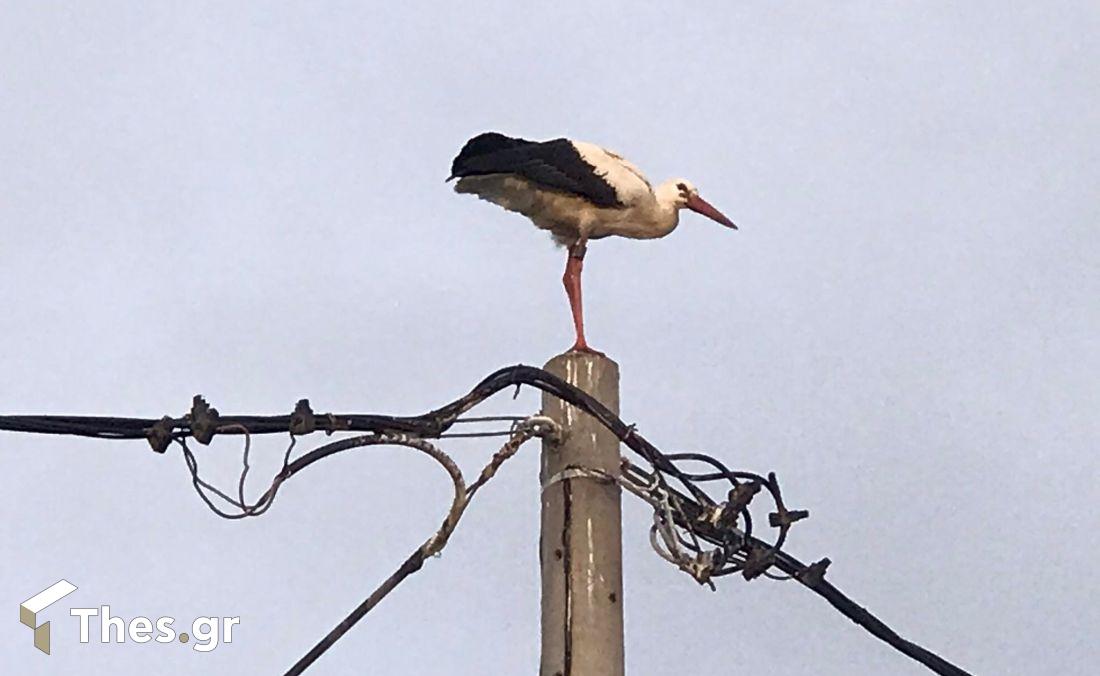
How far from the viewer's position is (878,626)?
216 inches

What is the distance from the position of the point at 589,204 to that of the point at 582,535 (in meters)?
2.06

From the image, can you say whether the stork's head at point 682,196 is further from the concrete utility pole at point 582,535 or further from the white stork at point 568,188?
the concrete utility pole at point 582,535

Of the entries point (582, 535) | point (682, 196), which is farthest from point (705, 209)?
point (582, 535)

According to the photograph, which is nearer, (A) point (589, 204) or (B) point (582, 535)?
(B) point (582, 535)

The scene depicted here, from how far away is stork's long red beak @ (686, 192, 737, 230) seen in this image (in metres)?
7.43

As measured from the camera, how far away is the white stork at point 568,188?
680 cm

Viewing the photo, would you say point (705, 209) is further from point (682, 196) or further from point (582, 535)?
point (582, 535)

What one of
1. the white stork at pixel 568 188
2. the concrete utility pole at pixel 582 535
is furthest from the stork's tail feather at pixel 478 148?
the concrete utility pole at pixel 582 535

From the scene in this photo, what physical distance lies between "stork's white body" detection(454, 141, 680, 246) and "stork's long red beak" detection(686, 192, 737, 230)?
25 centimetres

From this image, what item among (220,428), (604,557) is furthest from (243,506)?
(604,557)

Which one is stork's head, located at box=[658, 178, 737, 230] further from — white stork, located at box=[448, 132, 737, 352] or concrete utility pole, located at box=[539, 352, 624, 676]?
concrete utility pole, located at box=[539, 352, 624, 676]

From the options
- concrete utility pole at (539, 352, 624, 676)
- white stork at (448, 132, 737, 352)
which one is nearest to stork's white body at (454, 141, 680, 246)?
white stork at (448, 132, 737, 352)

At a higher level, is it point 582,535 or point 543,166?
point 543,166

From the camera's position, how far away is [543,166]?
6.83 meters
